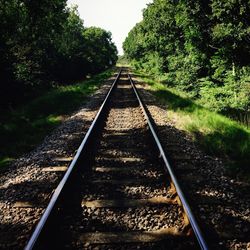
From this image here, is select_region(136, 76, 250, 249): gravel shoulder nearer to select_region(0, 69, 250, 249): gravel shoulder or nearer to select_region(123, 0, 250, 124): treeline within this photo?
select_region(0, 69, 250, 249): gravel shoulder

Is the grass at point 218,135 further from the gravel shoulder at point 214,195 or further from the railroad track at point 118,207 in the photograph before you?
the railroad track at point 118,207

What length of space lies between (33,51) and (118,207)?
18911mm

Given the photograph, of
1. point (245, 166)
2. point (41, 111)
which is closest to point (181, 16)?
point (41, 111)

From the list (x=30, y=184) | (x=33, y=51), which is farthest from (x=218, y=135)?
(x=33, y=51)

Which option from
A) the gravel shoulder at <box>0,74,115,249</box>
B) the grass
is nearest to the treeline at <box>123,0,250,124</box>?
the grass

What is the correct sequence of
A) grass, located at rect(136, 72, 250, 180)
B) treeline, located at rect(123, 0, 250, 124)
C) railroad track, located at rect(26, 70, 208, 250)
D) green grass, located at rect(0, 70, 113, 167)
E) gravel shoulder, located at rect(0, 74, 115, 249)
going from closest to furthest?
railroad track, located at rect(26, 70, 208, 250)
gravel shoulder, located at rect(0, 74, 115, 249)
grass, located at rect(136, 72, 250, 180)
green grass, located at rect(0, 70, 113, 167)
treeline, located at rect(123, 0, 250, 124)

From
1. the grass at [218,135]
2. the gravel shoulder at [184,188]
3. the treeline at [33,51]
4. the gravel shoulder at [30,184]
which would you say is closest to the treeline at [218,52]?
the grass at [218,135]

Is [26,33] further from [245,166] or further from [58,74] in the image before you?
[245,166]

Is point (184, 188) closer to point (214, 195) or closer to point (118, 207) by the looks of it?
point (214, 195)

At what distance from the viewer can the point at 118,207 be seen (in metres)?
3.98

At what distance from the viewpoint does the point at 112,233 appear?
3387 millimetres

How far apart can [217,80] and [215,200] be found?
1610 cm

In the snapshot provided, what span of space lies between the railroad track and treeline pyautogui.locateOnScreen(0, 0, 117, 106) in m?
9.17

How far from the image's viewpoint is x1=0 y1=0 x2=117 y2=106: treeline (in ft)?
45.2
